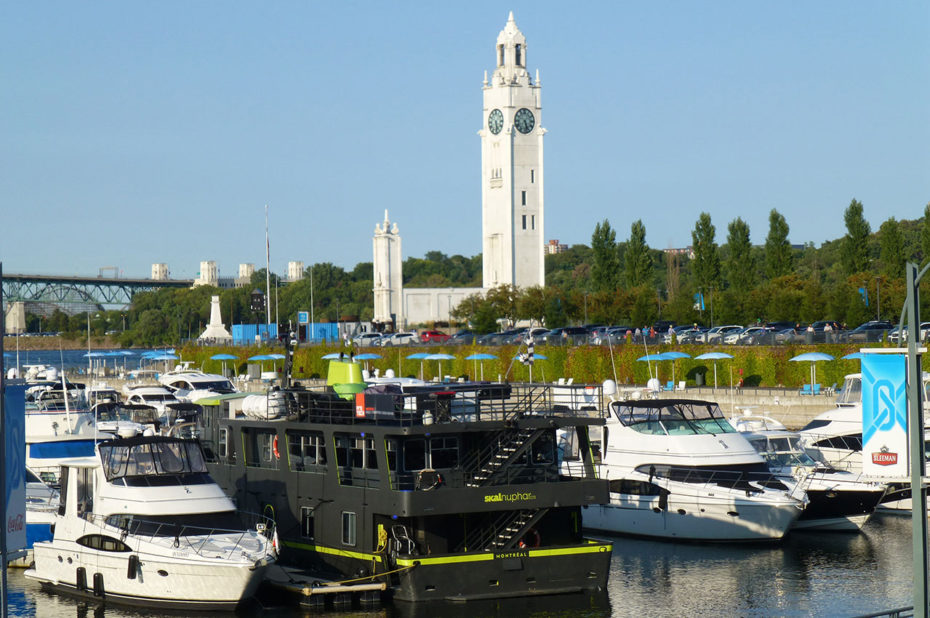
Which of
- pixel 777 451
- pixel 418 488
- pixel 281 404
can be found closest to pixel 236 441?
pixel 281 404

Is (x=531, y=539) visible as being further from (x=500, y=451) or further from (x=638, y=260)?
(x=638, y=260)

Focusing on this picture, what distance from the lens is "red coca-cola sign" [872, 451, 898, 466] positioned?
1658 cm

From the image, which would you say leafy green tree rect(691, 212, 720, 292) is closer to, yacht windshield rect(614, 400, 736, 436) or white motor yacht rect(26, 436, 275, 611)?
yacht windshield rect(614, 400, 736, 436)

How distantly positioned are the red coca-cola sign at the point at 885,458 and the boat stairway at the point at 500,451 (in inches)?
415

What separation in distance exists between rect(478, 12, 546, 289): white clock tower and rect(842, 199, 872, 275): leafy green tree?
135ft

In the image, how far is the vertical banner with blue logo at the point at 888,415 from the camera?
1652 cm

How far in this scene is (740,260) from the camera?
92875 millimetres

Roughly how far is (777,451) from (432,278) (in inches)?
5940

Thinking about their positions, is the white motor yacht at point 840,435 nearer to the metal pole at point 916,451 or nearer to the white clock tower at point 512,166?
the metal pole at point 916,451

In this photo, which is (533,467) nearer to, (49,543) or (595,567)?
(595,567)

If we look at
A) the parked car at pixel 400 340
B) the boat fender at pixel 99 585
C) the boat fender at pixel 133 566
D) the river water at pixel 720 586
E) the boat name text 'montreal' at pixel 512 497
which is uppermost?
the parked car at pixel 400 340

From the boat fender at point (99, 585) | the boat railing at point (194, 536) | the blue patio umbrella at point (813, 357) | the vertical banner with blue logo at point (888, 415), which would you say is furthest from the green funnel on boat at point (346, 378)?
the blue patio umbrella at point (813, 357)

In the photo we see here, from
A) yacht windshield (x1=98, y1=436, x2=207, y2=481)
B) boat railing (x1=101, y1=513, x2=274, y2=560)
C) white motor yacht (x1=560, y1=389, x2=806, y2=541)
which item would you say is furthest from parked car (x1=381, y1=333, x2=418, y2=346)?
boat railing (x1=101, y1=513, x2=274, y2=560)

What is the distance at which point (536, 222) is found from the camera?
413 ft
